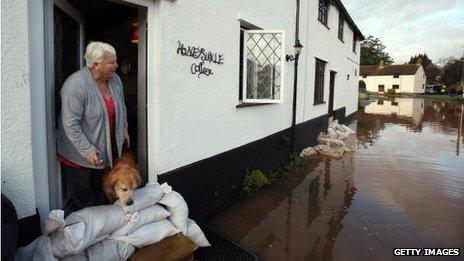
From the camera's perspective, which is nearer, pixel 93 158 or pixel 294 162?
pixel 93 158

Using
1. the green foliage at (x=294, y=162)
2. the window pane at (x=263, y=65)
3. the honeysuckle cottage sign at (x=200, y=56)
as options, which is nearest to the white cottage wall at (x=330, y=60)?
the green foliage at (x=294, y=162)

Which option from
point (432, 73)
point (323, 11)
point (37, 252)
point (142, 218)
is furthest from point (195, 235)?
point (432, 73)

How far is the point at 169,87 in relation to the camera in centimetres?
420

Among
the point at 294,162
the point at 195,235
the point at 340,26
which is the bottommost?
the point at 294,162

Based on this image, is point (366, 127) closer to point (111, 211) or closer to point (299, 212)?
point (299, 212)

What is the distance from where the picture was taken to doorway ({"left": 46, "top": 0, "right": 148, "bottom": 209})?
129 inches

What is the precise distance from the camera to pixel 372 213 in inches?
214

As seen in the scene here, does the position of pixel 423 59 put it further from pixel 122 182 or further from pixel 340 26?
pixel 122 182

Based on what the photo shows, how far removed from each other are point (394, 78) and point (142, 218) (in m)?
Answer: 73.9

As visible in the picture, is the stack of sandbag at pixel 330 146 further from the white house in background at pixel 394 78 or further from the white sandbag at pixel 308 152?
the white house in background at pixel 394 78

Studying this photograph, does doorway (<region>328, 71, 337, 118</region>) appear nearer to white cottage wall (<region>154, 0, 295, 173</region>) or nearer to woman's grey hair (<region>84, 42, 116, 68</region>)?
white cottage wall (<region>154, 0, 295, 173</region>)

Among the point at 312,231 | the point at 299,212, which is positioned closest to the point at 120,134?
the point at 312,231

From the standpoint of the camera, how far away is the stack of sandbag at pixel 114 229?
2.69 metres

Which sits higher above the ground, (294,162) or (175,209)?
(175,209)
